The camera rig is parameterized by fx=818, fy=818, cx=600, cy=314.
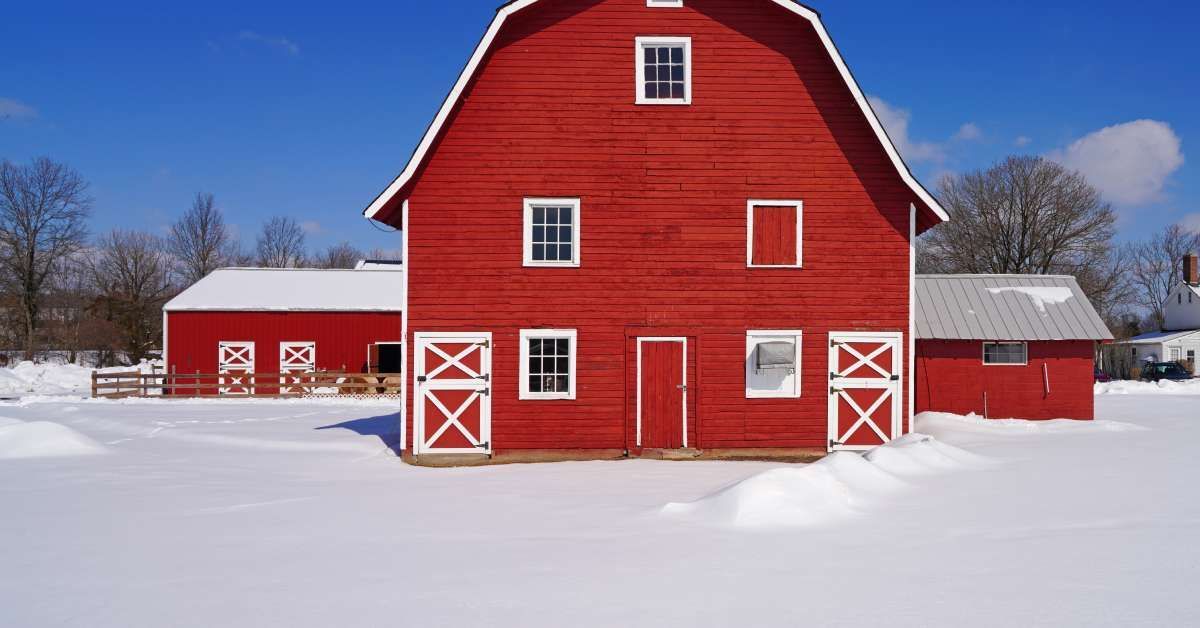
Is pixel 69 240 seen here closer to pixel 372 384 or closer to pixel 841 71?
pixel 372 384

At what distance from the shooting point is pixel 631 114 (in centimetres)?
1452

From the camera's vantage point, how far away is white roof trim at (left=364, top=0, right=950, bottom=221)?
1395 centimetres

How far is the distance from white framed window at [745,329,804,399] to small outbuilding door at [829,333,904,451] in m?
0.62

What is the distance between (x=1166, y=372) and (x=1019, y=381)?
110 ft

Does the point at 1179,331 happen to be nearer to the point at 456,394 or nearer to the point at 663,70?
the point at 663,70

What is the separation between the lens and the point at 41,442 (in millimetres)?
14617

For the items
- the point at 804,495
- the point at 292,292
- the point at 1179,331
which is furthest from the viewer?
the point at 1179,331

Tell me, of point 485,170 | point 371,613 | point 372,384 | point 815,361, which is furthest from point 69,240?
point 371,613

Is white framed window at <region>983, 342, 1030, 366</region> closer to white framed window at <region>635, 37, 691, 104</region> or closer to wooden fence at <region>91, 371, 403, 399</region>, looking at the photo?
white framed window at <region>635, 37, 691, 104</region>

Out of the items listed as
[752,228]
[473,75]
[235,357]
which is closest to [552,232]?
[473,75]

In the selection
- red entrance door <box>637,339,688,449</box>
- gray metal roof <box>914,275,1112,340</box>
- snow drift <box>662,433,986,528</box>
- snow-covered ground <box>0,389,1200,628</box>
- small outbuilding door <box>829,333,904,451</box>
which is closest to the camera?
snow-covered ground <box>0,389,1200,628</box>

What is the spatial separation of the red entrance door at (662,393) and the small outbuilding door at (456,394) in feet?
8.87

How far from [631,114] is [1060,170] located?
43.0m

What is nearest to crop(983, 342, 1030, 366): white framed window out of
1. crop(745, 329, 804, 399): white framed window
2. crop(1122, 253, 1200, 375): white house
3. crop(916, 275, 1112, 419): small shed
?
crop(916, 275, 1112, 419): small shed
